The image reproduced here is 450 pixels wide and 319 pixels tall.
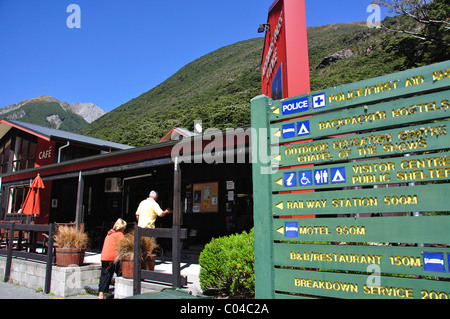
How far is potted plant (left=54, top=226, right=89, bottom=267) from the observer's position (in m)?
6.84

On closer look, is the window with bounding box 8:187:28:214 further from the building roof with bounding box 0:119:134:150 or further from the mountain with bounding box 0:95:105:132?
the mountain with bounding box 0:95:105:132

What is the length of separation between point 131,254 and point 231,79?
6813cm

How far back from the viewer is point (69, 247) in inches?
273

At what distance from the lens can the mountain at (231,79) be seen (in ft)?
138

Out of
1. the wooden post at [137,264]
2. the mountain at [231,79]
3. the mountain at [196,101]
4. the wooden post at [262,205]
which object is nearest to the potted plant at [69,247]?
the wooden post at [137,264]

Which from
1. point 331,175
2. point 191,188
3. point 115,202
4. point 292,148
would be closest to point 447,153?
point 331,175

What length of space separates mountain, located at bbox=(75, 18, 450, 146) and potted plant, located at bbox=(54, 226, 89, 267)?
21.0 m

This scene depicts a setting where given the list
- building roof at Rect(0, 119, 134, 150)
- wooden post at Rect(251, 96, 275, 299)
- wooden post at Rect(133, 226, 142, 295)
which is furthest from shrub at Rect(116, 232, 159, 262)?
building roof at Rect(0, 119, 134, 150)

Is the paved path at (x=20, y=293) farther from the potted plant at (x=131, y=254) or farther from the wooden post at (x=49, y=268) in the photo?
the potted plant at (x=131, y=254)

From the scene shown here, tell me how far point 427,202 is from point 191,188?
9.36m

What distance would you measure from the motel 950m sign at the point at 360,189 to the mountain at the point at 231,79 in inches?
779

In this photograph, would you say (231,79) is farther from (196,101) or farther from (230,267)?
(230,267)

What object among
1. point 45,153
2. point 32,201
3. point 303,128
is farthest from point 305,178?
point 45,153
